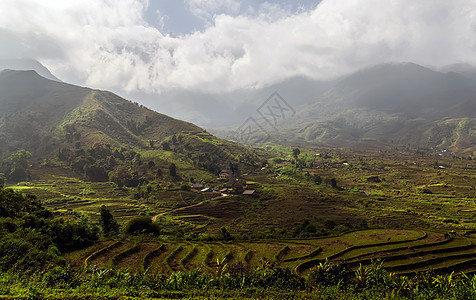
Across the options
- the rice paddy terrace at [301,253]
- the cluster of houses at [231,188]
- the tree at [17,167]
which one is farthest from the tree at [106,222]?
the tree at [17,167]

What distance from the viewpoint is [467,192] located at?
124m

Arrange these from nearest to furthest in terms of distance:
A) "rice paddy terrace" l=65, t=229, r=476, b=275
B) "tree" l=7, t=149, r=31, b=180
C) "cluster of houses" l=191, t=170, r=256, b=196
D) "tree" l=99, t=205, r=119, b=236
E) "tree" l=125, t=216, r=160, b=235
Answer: "rice paddy terrace" l=65, t=229, r=476, b=275
"tree" l=125, t=216, r=160, b=235
"tree" l=99, t=205, r=119, b=236
"cluster of houses" l=191, t=170, r=256, b=196
"tree" l=7, t=149, r=31, b=180

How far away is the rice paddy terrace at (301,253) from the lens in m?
39.6

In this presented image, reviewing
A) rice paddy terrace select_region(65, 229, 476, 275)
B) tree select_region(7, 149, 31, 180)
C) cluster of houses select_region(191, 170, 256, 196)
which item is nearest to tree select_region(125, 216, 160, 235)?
rice paddy terrace select_region(65, 229, 476, 275)

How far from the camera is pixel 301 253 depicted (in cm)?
4609

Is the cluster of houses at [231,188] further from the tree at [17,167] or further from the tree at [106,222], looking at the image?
the tree at [17,167]

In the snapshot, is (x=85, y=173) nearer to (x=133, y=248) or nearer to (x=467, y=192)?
(x=133, y=248)

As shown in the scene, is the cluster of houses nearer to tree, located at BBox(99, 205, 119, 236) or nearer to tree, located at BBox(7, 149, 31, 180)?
tree, located at BBox(99, 205, 119, 236)

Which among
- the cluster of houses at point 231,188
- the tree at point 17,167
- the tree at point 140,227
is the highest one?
the tree at point 17,167

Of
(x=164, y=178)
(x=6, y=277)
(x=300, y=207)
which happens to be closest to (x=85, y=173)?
(x=164, y=178)

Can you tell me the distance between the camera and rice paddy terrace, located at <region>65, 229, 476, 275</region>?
1560 inches

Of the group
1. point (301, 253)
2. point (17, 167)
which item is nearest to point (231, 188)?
point (301, 253)

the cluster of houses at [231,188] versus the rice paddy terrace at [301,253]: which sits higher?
the cluster of houses at [231,188]

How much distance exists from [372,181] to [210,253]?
148 metres
